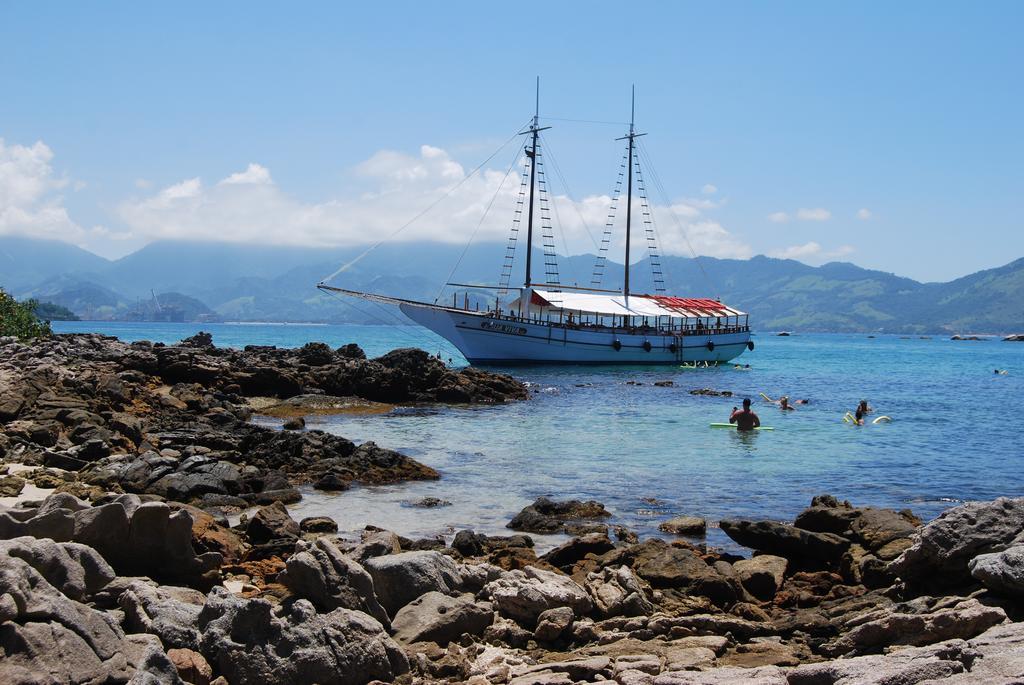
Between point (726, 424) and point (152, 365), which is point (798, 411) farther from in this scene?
point (152, 365)

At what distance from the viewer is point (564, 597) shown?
9133 millimetres

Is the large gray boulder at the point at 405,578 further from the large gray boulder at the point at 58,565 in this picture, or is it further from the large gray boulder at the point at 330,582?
the large gray boulder at the point at 58,565

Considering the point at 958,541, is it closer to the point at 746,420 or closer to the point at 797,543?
the point at 797,543

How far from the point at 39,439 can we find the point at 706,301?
7231 centimetres

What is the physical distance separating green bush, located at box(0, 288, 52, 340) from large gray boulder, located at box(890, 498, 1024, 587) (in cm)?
3923

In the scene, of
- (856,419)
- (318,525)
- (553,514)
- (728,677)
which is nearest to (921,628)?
(728,677)

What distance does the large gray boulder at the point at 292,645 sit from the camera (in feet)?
22.1

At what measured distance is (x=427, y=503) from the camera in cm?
1650

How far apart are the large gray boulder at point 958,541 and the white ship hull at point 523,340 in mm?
54268

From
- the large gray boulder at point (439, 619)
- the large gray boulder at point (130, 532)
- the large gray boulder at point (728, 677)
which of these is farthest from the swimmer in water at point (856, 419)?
the large gray boulder at point (130, 532)

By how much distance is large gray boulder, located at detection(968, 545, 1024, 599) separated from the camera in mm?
8198

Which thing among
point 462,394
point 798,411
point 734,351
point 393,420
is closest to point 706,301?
point 734,351

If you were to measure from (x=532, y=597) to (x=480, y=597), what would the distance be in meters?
0.74

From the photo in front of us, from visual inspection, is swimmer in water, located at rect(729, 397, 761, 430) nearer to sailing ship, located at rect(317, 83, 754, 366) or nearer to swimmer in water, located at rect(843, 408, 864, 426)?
swimmer in water, located at rect(843, 408, 864, 426)
